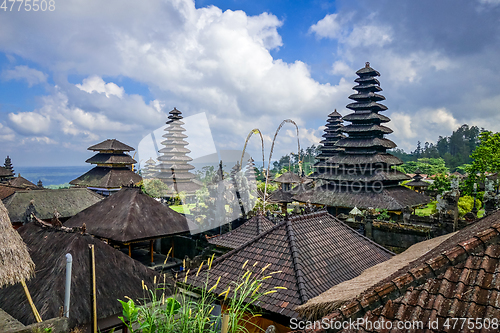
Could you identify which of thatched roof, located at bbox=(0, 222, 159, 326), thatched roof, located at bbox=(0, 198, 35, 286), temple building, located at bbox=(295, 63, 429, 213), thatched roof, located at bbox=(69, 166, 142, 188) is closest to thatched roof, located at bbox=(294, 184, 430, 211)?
temple building, located at bbox=(295, 63, 429, 213)

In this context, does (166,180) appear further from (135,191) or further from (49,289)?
(49,289)

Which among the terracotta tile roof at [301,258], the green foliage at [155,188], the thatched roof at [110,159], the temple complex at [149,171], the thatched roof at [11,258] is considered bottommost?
the terracotta tile roof at [301,258]

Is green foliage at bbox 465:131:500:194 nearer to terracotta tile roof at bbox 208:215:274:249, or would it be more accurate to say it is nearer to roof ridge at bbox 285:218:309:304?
terracotta tile roof at bbox 208:215:274:249

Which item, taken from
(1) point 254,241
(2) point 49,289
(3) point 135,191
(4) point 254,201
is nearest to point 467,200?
(4) point 254,201

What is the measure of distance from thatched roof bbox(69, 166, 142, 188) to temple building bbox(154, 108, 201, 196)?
475 centimetres

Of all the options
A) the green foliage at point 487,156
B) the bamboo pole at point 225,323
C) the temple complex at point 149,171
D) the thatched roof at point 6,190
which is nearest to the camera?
the bamboo pole at point 225,323

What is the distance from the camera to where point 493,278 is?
276 cm

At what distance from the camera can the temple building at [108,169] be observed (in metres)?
28.0

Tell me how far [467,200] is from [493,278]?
75.2ft

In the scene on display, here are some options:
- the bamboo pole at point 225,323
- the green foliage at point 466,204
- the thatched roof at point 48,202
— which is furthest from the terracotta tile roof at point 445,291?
the green foliage at point 466,204

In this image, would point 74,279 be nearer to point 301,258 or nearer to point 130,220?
point 301,258

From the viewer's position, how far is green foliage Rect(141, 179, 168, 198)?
29528 millimetres

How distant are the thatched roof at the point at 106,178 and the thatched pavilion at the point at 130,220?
1407cm

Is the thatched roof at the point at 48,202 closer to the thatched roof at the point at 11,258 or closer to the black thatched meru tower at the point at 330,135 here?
the thatched roof at the point at 11,258
